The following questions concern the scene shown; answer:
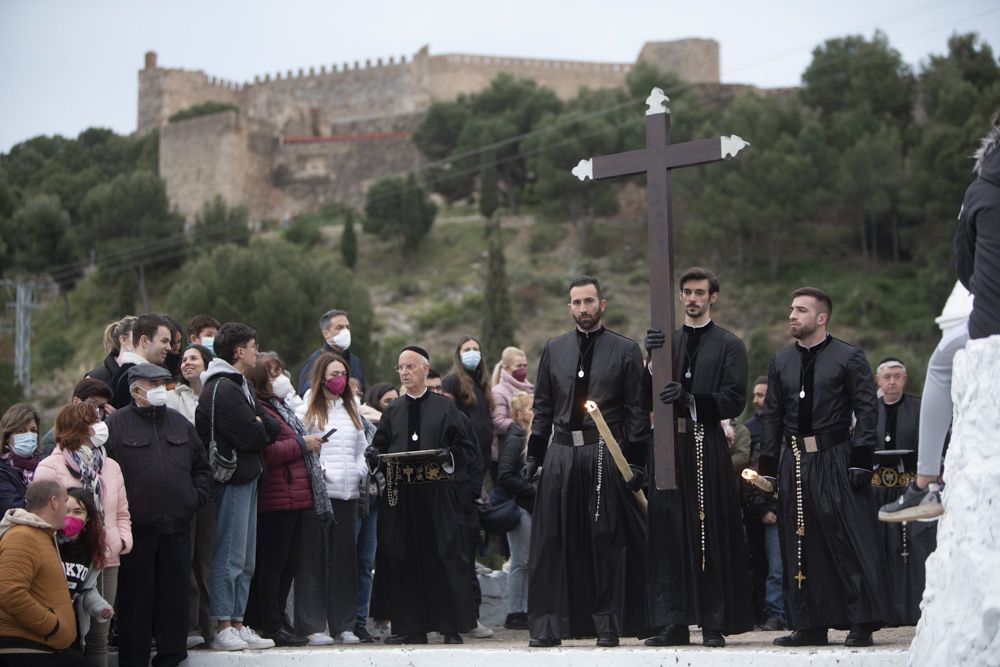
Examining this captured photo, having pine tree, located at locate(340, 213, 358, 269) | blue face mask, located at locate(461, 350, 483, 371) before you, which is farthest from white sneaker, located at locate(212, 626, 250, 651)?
pine tree, located at locate(340, 213, 358, 269)

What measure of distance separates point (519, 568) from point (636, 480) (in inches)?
116

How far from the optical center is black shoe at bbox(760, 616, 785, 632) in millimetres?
8922

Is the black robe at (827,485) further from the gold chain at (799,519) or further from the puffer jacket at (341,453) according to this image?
the puffer jacket at (341,453)

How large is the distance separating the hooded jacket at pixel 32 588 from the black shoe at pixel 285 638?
1.73 metres

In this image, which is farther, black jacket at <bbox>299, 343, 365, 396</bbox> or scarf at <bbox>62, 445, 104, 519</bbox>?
black jacket at <bbox>299, 343, 365, 396</bbox>

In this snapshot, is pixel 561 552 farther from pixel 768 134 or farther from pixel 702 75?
pixel 702 75

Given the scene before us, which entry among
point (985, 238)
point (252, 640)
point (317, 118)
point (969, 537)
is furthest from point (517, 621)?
point (317, 118)

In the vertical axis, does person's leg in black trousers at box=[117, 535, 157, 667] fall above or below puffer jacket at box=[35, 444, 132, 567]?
below

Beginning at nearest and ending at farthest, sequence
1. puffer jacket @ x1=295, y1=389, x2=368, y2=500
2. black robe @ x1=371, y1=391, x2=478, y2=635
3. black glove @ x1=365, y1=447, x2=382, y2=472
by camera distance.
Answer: black robe @ x1=371, y1=391, x2=478, y2=635 < black glove @ x1=365, y1=447, x2=382, y2=472 < puffer jacket @ x1=295, y1=389, x2=368, y2=500

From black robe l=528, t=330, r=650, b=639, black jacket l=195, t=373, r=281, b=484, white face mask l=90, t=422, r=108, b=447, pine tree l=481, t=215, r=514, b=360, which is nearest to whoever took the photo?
black robe l=528, t=330, r=650, b=639

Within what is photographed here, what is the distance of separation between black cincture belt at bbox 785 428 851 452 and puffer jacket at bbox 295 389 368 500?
2.99 m

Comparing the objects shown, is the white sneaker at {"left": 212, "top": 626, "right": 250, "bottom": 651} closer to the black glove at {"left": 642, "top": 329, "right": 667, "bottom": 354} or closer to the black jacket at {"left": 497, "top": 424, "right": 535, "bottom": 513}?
the black jacket at {"left": 497, "top": 424, "right": 535, "bottom": 513}

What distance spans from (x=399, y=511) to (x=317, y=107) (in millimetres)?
68012

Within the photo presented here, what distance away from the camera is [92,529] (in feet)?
21.9
